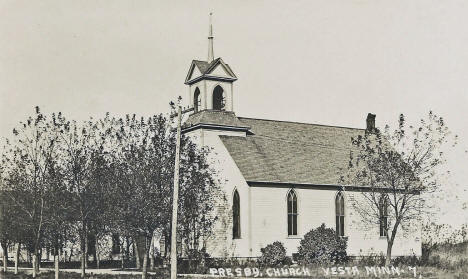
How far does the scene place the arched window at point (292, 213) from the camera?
4544 cm

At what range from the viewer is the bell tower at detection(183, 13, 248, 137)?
47.3 metres

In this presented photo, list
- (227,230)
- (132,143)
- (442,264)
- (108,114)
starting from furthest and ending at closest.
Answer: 1. (227,230)
2. (442,264)
3. (108,114)
4. (132,143)

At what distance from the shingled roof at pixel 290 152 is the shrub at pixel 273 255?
14.7ft

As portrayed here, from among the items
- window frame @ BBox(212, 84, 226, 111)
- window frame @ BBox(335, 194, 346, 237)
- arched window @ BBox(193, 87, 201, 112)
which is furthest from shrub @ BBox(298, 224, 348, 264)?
arched window @ BBox(193, 87, 201, 112)

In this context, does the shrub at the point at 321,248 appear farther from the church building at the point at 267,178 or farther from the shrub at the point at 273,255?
the church building at the point at 267,178

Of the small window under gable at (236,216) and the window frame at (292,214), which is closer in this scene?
the small window under gable at (236,216)

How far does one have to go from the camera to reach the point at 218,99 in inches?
1921

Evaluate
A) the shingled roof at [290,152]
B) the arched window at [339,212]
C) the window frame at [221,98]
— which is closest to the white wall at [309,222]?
the arched window at [339,212]

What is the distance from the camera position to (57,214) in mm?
37719

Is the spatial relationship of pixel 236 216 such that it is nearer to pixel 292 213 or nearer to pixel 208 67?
pixel 292 213

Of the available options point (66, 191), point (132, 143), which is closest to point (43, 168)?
point (66, 191)

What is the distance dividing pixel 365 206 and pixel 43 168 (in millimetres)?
23234

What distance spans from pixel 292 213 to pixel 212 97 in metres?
9.71

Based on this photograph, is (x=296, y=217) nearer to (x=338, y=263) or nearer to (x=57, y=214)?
(x=338, y=263)
